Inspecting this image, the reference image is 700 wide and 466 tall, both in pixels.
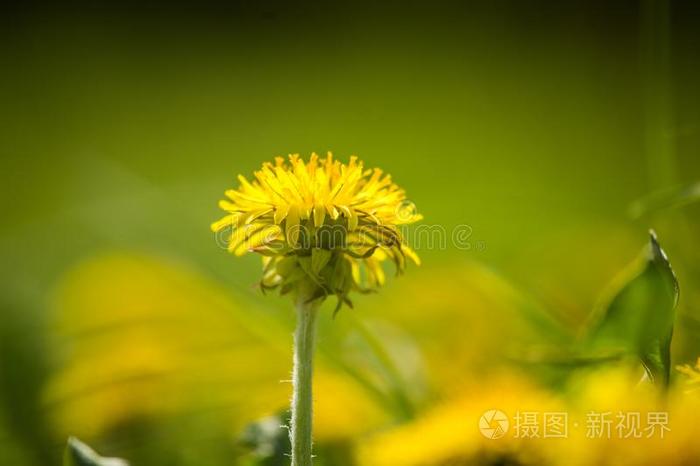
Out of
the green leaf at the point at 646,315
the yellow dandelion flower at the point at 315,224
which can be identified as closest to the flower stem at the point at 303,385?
the yellow dandelion flower at the point at 315,224

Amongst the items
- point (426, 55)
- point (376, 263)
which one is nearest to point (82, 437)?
point (376, 263)

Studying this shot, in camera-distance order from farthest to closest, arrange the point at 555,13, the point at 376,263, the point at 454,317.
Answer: the point at 555,13
the point at 454,317
the point at 376,263

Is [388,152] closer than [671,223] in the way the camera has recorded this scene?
No

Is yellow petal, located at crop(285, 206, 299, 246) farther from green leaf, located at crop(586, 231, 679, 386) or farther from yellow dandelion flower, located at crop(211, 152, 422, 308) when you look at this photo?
green leaf, located at crop(586, 231, 679, 386)

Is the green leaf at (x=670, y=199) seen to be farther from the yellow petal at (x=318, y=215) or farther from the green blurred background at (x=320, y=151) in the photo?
the yellow petal at (x=318, y=215)

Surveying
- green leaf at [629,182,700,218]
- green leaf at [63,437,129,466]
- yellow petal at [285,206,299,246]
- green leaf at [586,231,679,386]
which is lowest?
green leaf at [63,437,129,466]

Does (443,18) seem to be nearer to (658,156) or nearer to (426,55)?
(426,55)

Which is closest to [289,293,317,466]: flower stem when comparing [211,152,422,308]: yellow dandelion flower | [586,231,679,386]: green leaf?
[211,152,422,308]: yellow dandelion flower
